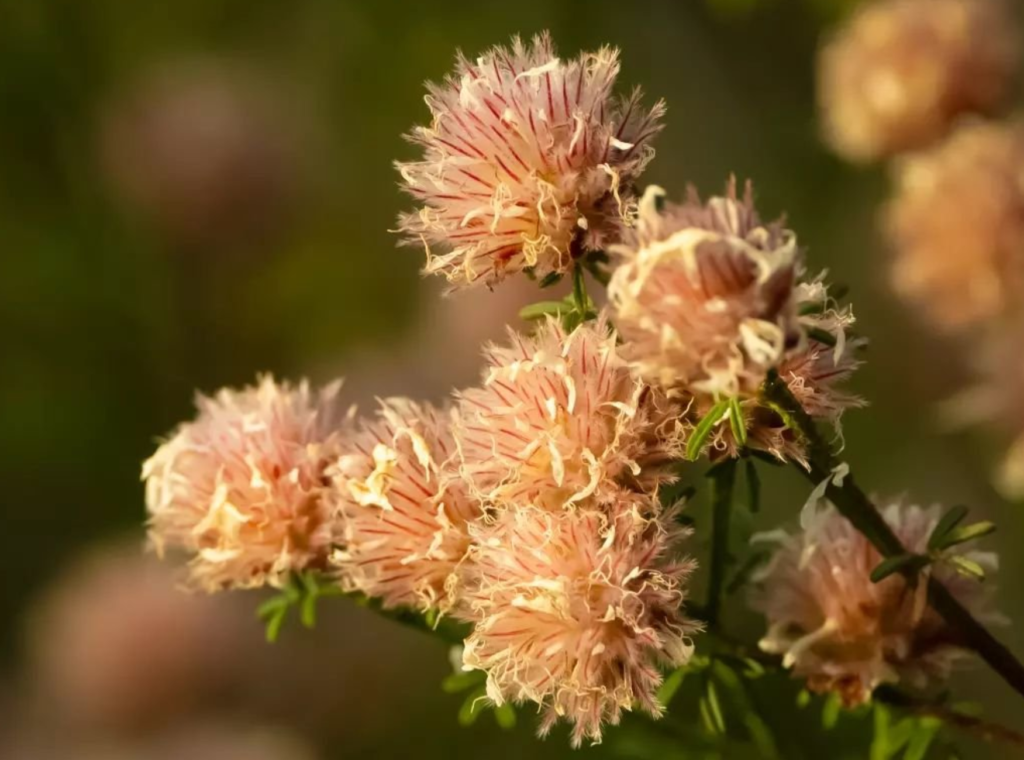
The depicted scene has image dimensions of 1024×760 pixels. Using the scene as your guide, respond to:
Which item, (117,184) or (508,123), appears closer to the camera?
(508,123)

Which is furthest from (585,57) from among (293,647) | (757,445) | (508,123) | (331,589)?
(293,647)

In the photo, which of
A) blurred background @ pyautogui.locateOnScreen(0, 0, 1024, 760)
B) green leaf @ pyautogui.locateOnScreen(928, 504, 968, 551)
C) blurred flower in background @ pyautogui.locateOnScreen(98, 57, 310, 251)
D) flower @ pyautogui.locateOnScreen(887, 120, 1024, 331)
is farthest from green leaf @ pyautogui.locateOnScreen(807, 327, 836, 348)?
blurred flower in background @ pyautogui.locateOnScreen(98, 57, 310, 251)

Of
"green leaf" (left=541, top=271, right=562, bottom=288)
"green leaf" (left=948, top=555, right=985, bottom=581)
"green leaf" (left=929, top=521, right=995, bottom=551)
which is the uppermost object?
"green leaf" (left=541, top=271, right=562, bottom=288)

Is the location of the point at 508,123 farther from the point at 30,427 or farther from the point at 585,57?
the point at 30,427

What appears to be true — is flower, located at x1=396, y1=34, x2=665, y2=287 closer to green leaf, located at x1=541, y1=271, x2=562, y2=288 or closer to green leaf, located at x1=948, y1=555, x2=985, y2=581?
green leaf, located at x1=541, y1=271, x2=562, y2=288

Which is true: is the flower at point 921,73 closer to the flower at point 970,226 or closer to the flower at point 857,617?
the flower at point 970,226

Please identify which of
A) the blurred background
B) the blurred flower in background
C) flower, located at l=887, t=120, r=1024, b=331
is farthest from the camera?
the blurred flower in background

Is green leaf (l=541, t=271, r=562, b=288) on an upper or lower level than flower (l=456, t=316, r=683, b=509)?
upper
